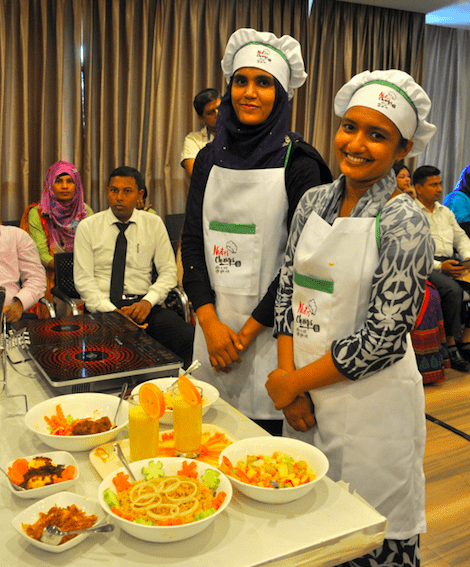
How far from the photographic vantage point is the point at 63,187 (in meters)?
3.63

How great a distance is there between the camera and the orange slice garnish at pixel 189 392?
1142 millimetres

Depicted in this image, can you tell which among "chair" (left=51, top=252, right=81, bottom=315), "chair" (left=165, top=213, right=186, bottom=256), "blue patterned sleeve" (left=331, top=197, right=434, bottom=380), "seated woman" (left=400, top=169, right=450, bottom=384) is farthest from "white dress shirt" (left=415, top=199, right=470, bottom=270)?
"blue patterned sleeve" (left=331, top=197, right=434, bottom=380)

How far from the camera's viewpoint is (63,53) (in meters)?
4.20

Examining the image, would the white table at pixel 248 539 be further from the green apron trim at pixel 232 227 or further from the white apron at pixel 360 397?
the green apron trim at pixel 232 227

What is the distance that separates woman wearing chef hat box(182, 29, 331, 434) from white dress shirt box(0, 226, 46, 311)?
1.25 meters

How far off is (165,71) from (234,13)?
0.83m

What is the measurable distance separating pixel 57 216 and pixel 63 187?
7.5 inches

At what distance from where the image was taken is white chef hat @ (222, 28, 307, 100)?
1.54 m

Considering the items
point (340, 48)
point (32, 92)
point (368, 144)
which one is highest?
point (340, 48)

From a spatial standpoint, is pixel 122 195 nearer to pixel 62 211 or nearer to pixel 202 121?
pixel 62 211

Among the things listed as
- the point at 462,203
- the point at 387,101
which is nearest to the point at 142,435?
the point at 387,101

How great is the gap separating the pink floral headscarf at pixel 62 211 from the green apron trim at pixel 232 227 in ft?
7.30

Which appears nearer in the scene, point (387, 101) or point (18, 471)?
point (18, 471)

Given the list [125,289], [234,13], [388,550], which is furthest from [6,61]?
[388,550]
